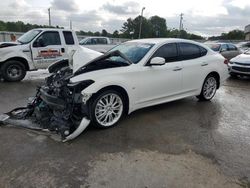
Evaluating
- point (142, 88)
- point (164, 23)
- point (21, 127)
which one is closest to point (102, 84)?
point (142, 88)

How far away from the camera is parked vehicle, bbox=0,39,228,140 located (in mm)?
4629

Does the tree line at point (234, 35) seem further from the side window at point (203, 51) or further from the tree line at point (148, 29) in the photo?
the side window at point (203, 51)

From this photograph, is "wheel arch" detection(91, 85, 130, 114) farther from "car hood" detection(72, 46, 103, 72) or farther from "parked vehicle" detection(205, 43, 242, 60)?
"parked vehicle" detection(205, 43, 242, 60)

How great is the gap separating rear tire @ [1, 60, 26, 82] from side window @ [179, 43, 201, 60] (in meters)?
5.93

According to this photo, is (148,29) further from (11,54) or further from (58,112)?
(58,112)

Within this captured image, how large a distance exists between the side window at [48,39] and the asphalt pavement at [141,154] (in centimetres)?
422

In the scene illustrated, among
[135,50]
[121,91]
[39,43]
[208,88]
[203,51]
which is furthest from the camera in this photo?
[39,43]

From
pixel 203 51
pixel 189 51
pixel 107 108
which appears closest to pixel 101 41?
pixel 203 51

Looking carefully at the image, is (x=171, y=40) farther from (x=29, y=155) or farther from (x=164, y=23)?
(x=164, y=23)

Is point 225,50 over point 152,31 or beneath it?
beneath

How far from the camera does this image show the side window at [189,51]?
21.2 feet

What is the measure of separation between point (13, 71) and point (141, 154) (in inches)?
281

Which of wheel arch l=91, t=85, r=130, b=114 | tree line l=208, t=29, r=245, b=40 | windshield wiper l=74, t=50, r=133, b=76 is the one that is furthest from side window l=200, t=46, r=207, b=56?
tree line l=208, t=29, r=245, b=40

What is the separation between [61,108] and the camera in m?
4.68
